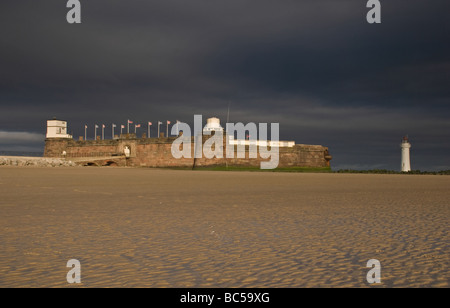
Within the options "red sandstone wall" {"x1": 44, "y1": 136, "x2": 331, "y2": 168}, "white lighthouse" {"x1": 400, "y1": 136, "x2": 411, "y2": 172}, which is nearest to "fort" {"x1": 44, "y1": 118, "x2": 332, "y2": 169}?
"red sandstone wall" {"x1": 44, "y1": 136, "x2": 331, "y2": 168}

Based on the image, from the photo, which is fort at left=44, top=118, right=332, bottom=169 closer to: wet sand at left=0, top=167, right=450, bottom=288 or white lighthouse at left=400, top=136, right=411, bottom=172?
white lighthouse at left=400, top=136, right=411, bottom=172

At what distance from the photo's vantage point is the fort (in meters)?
43.9

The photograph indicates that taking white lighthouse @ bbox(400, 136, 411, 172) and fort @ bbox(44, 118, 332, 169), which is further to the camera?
white lighthouse @ bbox(400, 136, 411, 172)

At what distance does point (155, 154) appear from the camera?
157 feet

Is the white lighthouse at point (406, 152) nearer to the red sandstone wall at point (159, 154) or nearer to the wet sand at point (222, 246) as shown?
the red sandstone wall at point (159, 154)

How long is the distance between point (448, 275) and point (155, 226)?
376cm

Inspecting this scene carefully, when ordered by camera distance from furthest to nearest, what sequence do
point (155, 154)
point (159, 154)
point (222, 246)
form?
1. point (155, 154)
2. point (159, 154)
3. point (222, 246)

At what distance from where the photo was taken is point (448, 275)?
3.36 metres

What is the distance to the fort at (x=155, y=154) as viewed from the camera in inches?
1730

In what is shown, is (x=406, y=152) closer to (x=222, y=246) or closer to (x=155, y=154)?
(x=155, y=154)

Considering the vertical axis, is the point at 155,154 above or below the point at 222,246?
above

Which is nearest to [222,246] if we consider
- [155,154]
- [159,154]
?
[159,154]

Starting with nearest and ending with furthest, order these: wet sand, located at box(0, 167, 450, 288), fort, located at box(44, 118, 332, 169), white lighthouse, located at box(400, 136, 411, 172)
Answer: wet sand, located at box(0, 167, 450, 288)
fort, located at box(44, 118, 332, 169)
white lighthouse, located at box(400, 136, 411, 172)
